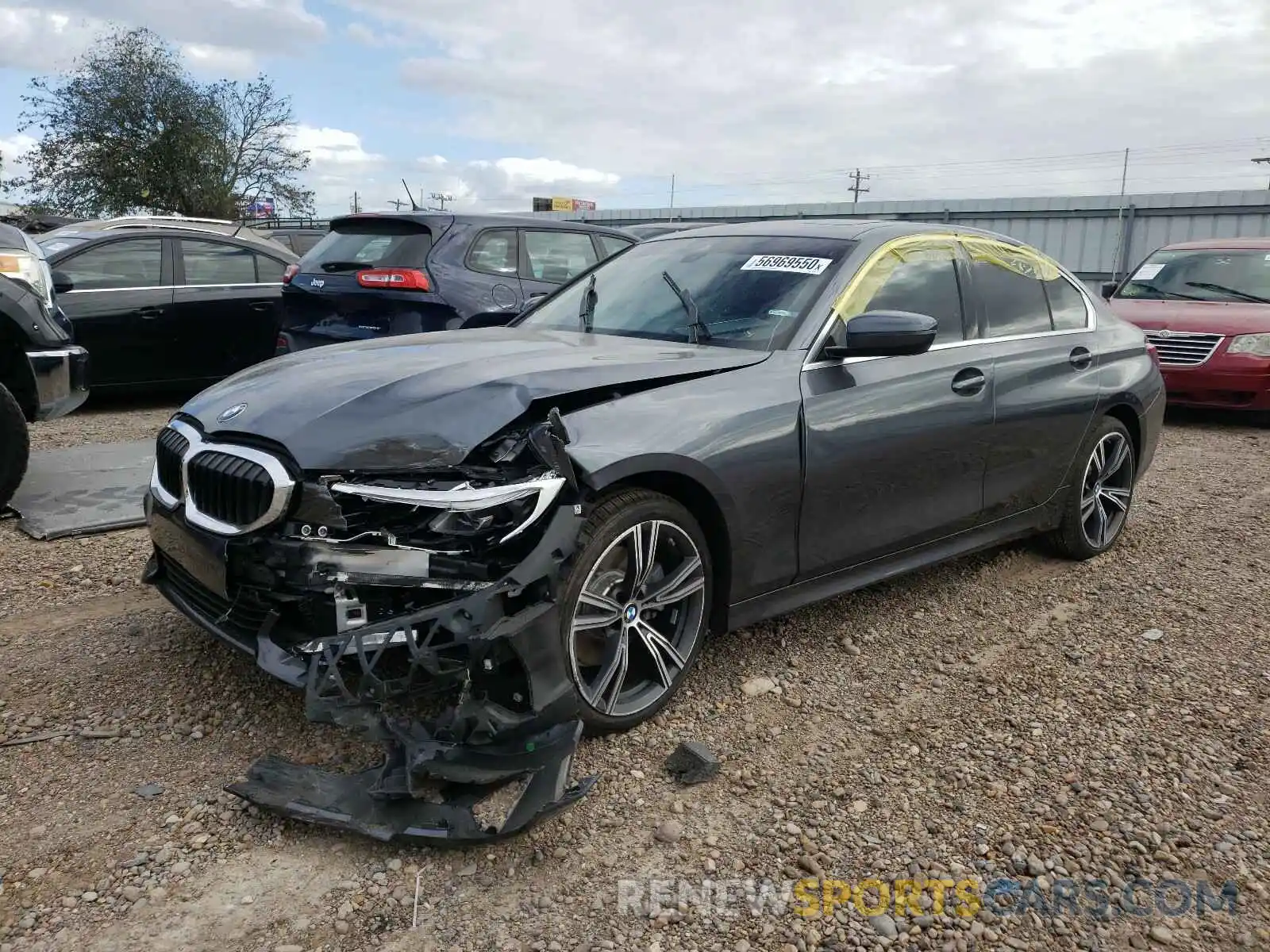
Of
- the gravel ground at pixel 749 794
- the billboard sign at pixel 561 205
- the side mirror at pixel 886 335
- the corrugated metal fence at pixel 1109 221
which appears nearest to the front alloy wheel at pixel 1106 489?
the gravel ground at pixel 749 794

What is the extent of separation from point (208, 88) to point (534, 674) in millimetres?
31852

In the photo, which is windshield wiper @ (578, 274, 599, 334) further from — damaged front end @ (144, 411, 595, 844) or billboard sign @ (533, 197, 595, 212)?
billboard sign @ (533, 197, 595, 212)

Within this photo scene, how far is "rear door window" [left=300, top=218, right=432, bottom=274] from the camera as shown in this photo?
22.7ft

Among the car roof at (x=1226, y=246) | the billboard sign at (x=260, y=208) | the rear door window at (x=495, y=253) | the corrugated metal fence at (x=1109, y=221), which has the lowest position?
the rear door window at (x=495, y=253)

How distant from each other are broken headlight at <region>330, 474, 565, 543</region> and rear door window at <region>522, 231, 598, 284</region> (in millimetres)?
4927

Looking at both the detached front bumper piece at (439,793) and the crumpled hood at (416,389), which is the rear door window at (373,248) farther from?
the detached front bumper piece at (439,793)

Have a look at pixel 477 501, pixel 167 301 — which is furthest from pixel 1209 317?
pixel 167 301

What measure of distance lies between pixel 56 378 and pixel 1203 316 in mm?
9100

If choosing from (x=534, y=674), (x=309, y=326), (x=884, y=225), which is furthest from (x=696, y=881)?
(x=309, y=326)

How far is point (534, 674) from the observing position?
2.64 meters

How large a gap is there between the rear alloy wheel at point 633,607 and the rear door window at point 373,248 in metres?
4.38

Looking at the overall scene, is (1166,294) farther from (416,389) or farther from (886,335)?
(416,389)

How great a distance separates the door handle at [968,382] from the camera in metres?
4.04

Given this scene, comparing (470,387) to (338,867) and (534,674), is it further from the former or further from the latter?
(338,867)
